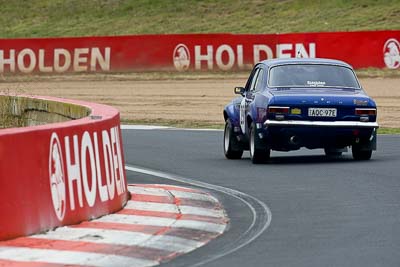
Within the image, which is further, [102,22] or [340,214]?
[102,22]

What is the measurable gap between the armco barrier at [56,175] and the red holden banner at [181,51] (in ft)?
94.3

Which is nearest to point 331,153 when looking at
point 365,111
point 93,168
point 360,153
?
point 360,153

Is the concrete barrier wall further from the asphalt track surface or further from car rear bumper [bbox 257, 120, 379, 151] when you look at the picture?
car rear bumper [bbox 257, 120, 379, 151]

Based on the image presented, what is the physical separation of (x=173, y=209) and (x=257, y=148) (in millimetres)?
5012

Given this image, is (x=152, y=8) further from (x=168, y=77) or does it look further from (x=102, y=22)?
(x=168, y=77)

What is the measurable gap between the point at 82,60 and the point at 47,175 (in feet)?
108

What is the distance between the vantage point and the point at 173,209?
41.3 feet

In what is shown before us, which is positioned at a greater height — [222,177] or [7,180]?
[7,180]

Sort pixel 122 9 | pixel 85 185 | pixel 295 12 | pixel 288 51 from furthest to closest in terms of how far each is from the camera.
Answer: pixel 122 9
pixel 295 12
pixel 288 51
pixel 85 185

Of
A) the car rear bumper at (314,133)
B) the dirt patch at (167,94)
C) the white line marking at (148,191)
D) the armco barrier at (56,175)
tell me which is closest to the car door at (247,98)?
the car rear bumper at (314,133)

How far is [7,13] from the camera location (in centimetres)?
6519

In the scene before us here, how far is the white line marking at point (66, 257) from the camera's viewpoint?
9.39 m

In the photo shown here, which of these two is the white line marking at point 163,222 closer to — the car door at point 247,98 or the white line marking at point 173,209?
the white line marking at point 173,209

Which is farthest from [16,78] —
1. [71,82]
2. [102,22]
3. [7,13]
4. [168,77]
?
[7,13]
